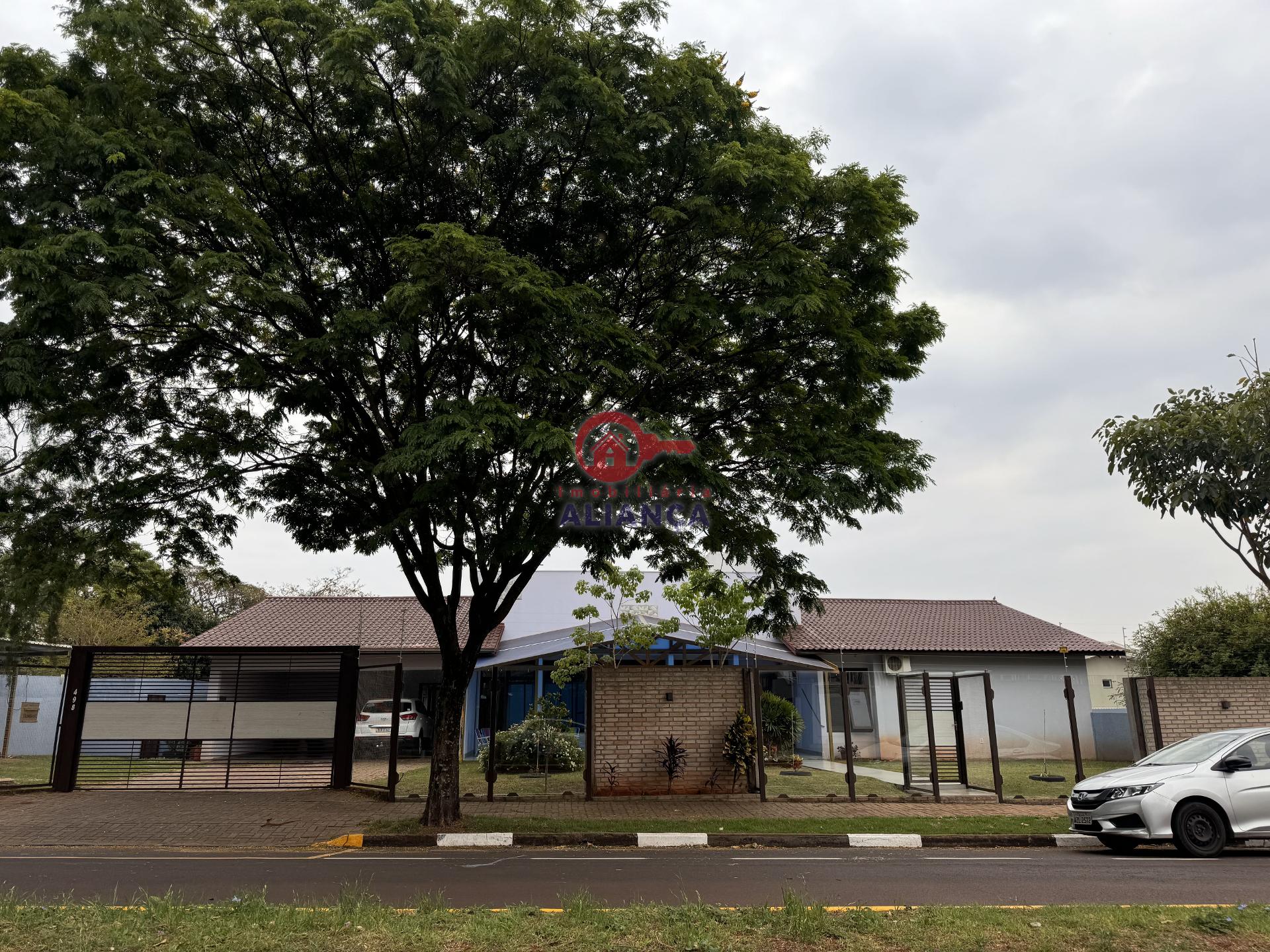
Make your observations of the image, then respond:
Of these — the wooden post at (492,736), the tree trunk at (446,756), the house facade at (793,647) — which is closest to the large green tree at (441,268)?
the tree trunk at (446,756)

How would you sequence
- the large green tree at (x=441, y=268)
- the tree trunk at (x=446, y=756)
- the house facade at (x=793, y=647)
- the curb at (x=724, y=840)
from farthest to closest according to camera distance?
the house facade at (x=793, y=647)
the tree trunk at (x=446, y=756)
the curb at (x=724, y=840)
the large green tree at (x=441, y=268)

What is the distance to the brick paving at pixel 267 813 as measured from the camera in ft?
41.5

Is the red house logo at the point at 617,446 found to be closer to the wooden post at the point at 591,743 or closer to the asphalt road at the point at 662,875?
the asphalt road at the point at 662,875

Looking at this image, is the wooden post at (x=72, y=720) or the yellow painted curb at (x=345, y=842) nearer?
the yellow painted curb at (x=345, y=842)

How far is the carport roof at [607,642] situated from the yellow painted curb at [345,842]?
9.08 metres

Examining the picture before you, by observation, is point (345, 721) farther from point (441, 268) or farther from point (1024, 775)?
point (1024, 775)

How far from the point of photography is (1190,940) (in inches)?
223

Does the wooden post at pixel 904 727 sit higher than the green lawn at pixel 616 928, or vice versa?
the wooden post at pixel 904 727

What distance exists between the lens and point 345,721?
17391mm

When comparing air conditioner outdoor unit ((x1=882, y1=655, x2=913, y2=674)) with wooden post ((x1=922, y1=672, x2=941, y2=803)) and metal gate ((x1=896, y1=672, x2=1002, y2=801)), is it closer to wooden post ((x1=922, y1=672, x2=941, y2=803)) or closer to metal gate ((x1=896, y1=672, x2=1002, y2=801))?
metal gate ((x1=896, y1=672, x2=1002, y2=801))

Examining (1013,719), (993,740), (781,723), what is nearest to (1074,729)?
(993,740)

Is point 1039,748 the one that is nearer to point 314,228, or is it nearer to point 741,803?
point 741,803

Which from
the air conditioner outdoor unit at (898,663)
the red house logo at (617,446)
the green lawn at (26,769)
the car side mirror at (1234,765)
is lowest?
the green lawn at (26,769)

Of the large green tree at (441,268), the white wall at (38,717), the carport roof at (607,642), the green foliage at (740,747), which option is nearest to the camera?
the large green tree at (441,268)
